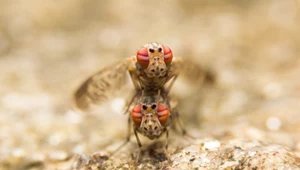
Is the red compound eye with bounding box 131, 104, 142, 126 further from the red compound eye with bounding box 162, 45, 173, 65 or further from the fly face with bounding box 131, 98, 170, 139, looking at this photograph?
the red compound eye with bounding box 162, 45, 173, 65

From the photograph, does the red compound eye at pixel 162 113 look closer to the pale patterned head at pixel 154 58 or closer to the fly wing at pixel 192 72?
the pale patterned head at pixel 154 58

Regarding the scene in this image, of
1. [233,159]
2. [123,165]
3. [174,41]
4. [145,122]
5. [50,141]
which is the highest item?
[174,41]

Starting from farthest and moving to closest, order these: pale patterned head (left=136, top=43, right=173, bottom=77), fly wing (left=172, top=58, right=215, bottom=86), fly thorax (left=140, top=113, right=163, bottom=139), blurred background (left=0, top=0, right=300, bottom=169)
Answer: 1. blurred background (left=0, top=0, right=300, bottom=169)
2. fly wing (left=172, top=58, right=215, bottom=86)
3. fly thorax (left=140, top=113, right=163, bottom=139)
4. pale patterned head (left=136, top=43, right=173, bottom=77)

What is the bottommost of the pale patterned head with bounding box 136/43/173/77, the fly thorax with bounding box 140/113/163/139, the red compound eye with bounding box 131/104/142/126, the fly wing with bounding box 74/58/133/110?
the fly thorax with bounding box 140/113/163/139

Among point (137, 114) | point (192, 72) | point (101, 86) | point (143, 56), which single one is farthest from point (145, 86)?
point (192, 72)

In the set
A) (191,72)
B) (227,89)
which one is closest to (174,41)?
(227,89)

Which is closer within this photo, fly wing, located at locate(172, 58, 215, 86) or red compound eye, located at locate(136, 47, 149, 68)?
red compound eye, located at locate(136, 47, 149, 68)

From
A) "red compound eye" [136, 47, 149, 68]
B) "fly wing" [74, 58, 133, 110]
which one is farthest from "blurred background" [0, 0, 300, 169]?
"red compound eye" [136, 47, 149, 68]

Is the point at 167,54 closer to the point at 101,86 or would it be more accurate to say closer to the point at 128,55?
the point at 101,86

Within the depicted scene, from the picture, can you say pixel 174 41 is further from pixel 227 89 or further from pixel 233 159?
pixel 233 159
